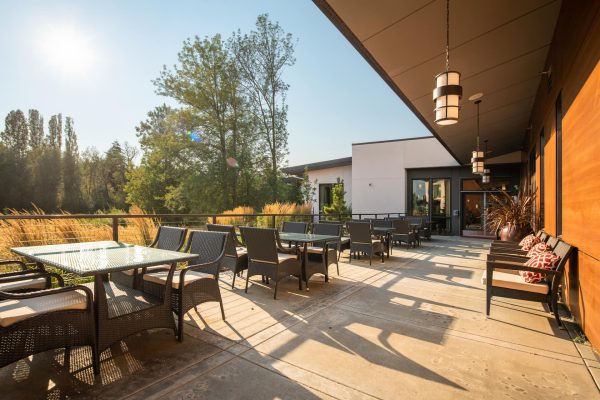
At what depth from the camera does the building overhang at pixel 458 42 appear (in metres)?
3.04

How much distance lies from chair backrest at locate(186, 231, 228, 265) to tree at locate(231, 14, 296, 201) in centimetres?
1285

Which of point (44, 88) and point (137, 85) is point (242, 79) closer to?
point (137, 85)

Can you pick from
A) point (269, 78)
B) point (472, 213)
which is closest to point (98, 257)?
point (269, 78)

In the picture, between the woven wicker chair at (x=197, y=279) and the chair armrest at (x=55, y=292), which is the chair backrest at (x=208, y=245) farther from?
the chair armrest at (x=55, y=292)

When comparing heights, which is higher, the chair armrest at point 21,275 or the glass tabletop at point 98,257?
the glass tabletop at point 98,257

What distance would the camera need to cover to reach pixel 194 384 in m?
1.90

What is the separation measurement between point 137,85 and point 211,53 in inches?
167

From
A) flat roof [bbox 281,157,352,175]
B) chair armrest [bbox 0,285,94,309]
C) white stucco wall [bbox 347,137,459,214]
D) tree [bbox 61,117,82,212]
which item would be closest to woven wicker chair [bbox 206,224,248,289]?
chair armrest [bbox 0,285,94,309]

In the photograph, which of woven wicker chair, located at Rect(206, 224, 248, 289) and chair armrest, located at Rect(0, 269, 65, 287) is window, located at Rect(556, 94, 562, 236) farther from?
chair armrest, located at Rect(0, 269, 65, 287)

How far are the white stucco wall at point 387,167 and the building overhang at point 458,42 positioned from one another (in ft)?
24.7

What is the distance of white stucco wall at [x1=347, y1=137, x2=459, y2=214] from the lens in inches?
547

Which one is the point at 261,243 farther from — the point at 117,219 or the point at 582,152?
the point at 582,152

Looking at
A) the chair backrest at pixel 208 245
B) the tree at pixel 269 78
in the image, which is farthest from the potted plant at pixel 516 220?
the tree at pixel 269 78

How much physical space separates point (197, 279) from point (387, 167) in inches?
524
